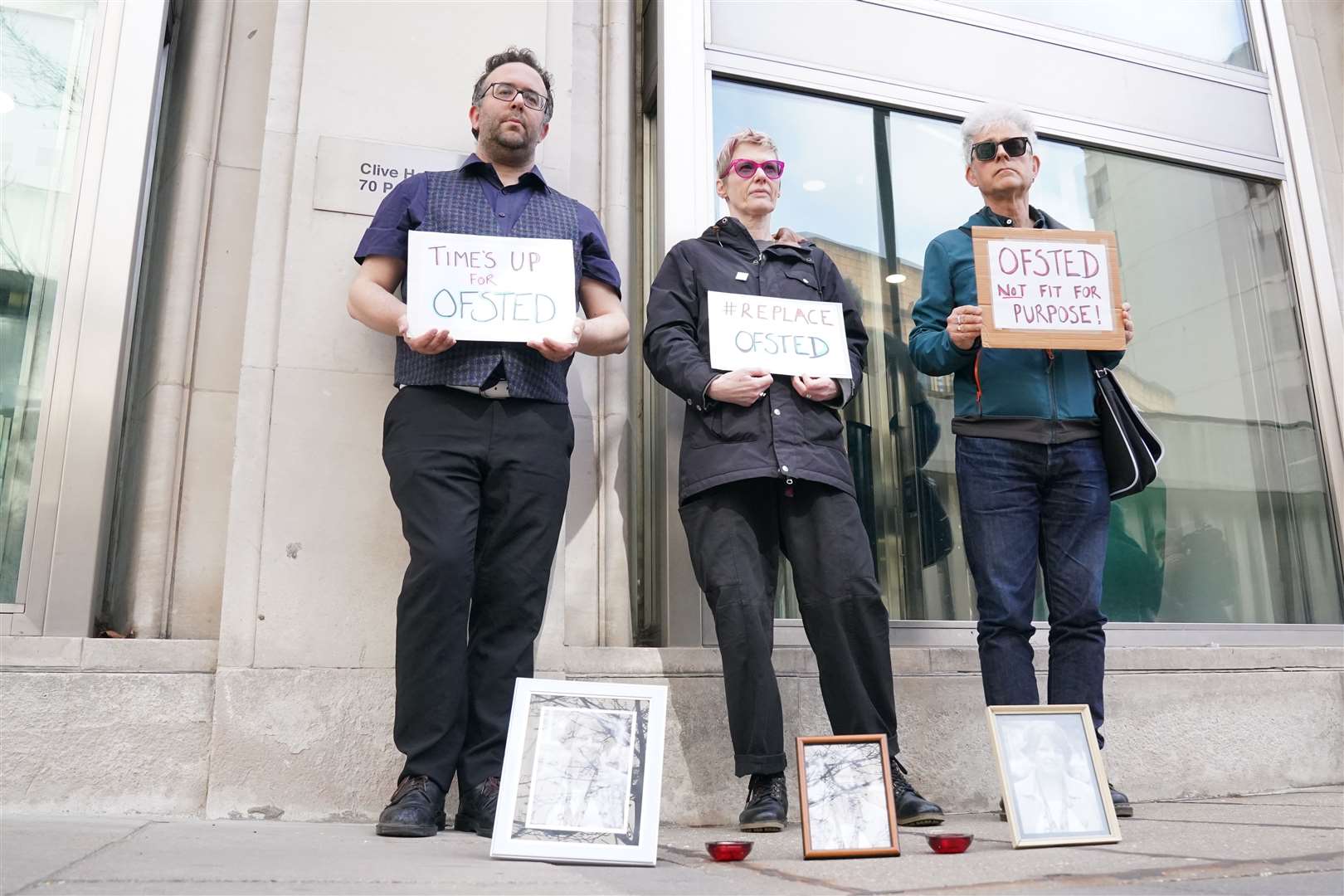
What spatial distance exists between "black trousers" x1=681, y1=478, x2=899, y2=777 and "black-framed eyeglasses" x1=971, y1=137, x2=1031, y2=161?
1.12m

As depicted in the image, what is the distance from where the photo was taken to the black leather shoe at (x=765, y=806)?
8.38ft

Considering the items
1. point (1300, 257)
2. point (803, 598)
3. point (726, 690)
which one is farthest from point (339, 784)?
point (1300, 257)

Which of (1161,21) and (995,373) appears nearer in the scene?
(995,373)

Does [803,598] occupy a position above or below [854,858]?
above

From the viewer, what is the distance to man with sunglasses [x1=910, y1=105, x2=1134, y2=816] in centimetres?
283

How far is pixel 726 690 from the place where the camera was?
2686mm

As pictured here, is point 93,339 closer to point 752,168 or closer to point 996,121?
point 752,168

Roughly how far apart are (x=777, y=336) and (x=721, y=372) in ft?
0.61

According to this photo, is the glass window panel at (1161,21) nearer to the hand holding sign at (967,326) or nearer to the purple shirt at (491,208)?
the hand holding sign at (967,326)

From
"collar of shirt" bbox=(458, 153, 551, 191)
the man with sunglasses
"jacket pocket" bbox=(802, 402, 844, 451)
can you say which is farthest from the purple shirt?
the man with sunglasses

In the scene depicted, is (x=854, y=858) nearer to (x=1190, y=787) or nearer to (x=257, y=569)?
(x=257, y=569)

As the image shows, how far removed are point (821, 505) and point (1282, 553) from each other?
282 cm

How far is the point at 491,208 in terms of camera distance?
9.73 feet

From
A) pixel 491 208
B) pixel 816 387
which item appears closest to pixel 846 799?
pixel 816 387
